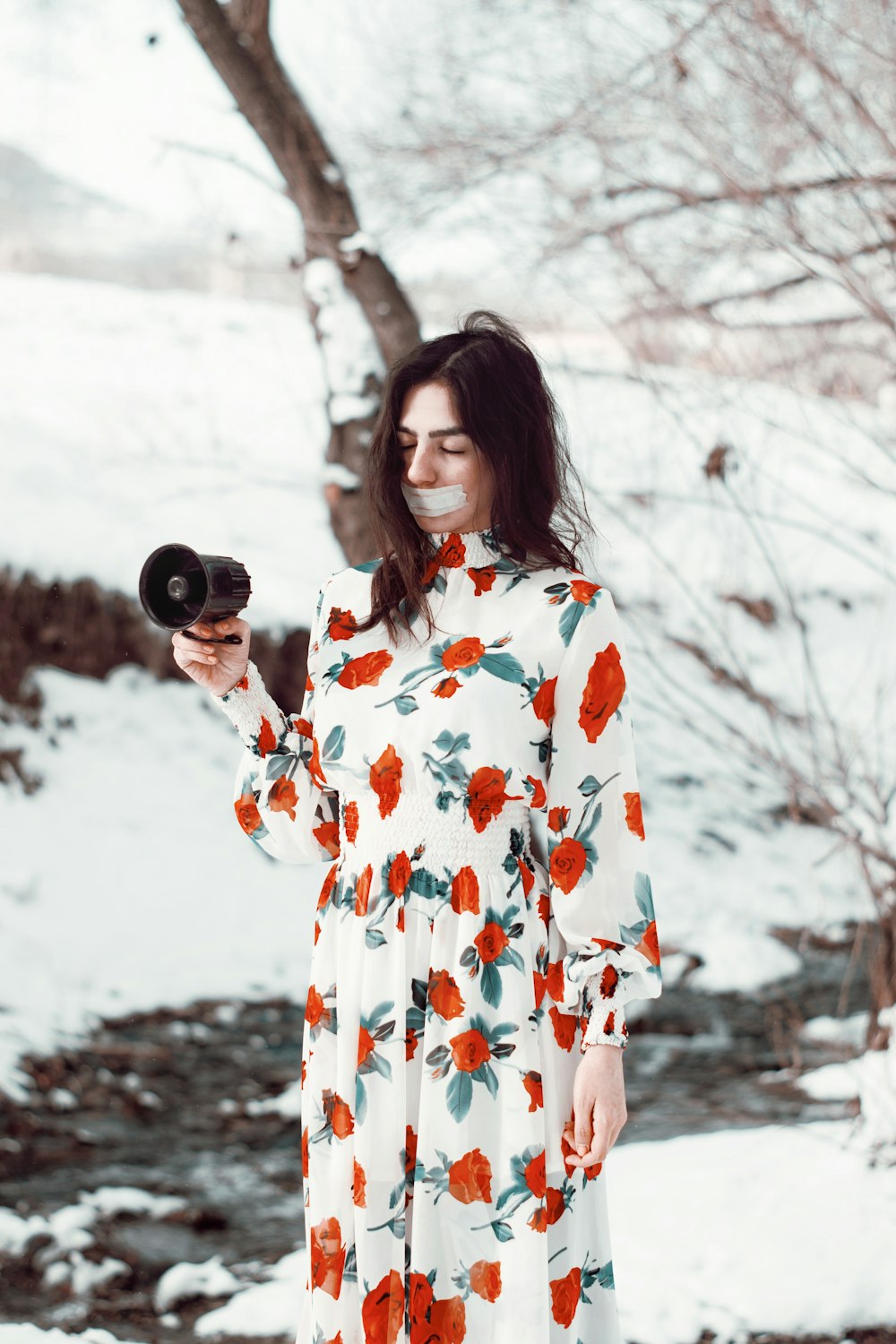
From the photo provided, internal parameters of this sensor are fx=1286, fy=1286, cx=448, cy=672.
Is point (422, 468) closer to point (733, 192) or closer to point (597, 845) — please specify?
point (597, 845)

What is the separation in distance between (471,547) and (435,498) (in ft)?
0.25

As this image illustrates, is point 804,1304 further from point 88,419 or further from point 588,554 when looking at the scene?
point 88,419

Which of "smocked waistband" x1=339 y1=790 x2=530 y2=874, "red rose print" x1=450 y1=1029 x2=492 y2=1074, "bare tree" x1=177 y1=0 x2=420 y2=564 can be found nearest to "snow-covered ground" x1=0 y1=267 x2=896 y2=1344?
"bare tree" x1=177 y1=0 x2=420 y2=564

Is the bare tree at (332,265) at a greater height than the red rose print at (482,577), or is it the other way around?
the bare tree at (332,265)

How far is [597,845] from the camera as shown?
141 cm

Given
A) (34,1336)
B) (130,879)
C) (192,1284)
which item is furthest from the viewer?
(130,879)

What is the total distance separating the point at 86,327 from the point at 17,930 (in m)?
5.33

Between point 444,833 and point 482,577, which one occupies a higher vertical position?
point 482,577

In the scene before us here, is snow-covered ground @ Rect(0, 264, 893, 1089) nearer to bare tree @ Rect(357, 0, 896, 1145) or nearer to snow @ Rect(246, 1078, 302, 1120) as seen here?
bare tree @ Rect(357, 0, 896, 1145)

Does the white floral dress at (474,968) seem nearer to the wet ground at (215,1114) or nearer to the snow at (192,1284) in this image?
the wet ground at (215,1114)

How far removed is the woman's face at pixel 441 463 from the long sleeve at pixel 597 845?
0.68ft

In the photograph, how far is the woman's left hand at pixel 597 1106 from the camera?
1357 millimetres

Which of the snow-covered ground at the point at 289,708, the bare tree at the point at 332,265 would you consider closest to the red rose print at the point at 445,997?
the snow-covered ground at the point at 289,708

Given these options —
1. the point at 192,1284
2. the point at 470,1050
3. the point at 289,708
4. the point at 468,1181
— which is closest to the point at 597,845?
the point at 470,1050
